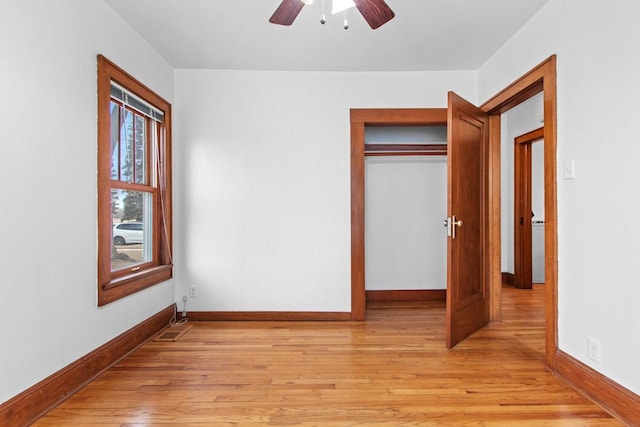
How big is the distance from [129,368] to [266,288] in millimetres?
1357

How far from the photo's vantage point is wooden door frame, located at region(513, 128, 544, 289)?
476cm

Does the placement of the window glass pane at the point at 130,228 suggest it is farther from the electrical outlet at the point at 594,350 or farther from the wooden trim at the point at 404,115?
the electrical outlet at the point at 594,350

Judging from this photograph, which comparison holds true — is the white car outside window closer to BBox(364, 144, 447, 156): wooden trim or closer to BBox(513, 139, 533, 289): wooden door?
BBox(364, 144, 447, 156): wooden trim

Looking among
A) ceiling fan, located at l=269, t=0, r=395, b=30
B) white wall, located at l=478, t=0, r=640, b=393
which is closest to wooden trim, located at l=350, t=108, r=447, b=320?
white wall, located at l=478, t=0, r=640, b=393

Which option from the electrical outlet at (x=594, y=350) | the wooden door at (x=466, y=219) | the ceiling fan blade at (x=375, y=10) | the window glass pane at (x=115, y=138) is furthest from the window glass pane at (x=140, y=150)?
the electrical outlet at (x=594, y=350)

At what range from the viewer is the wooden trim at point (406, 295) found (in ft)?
13.6

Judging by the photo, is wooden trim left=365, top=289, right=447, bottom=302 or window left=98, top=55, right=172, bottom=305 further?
wooden trim left=365, top=289, right=447, bottom=302

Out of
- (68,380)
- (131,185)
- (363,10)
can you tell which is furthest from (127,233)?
(363,10)

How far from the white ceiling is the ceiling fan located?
0.57 m

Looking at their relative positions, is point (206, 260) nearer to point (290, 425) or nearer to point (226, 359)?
point (226, 359)

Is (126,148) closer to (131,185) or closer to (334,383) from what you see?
(131,185)

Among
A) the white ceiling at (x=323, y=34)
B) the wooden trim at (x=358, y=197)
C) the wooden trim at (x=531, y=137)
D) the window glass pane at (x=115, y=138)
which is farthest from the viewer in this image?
the wooden trim at (x=531, y=137)

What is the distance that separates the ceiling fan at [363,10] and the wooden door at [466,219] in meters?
1.11

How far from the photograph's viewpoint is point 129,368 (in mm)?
2355
